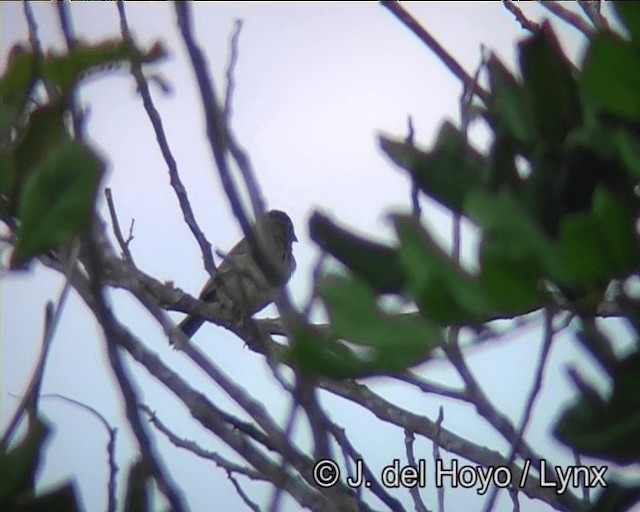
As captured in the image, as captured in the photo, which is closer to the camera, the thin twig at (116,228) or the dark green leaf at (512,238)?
the dark green leaf at (512,238)

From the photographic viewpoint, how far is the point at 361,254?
73cm

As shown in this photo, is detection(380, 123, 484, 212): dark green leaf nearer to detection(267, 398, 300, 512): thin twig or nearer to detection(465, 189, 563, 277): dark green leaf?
detection(465, 189, 563, 277): dark green leaf

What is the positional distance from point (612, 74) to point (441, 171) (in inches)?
5.5

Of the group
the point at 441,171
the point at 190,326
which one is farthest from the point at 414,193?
the point at 190,326

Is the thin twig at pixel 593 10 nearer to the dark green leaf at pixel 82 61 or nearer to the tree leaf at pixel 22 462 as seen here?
the dark green leaf at pixel 82 61

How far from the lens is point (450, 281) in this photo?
0.62 m

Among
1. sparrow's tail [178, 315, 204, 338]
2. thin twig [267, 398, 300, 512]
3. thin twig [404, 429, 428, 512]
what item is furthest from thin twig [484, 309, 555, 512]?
sparrow's tail [178, 315, 204, 338]

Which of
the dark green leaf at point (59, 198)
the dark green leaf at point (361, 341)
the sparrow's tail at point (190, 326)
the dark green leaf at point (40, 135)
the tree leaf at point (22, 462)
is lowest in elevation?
the tree leaf at point (22, 462)

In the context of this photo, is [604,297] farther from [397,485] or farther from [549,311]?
[397,485]

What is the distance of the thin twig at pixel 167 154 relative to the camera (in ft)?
3.37

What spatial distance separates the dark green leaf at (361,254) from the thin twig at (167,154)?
23 cm

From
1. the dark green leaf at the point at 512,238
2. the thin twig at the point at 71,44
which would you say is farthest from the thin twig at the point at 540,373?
the thin twig at the point at 71,44

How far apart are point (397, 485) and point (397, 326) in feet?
3.14

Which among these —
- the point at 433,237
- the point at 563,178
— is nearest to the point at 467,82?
the point at 563,178
